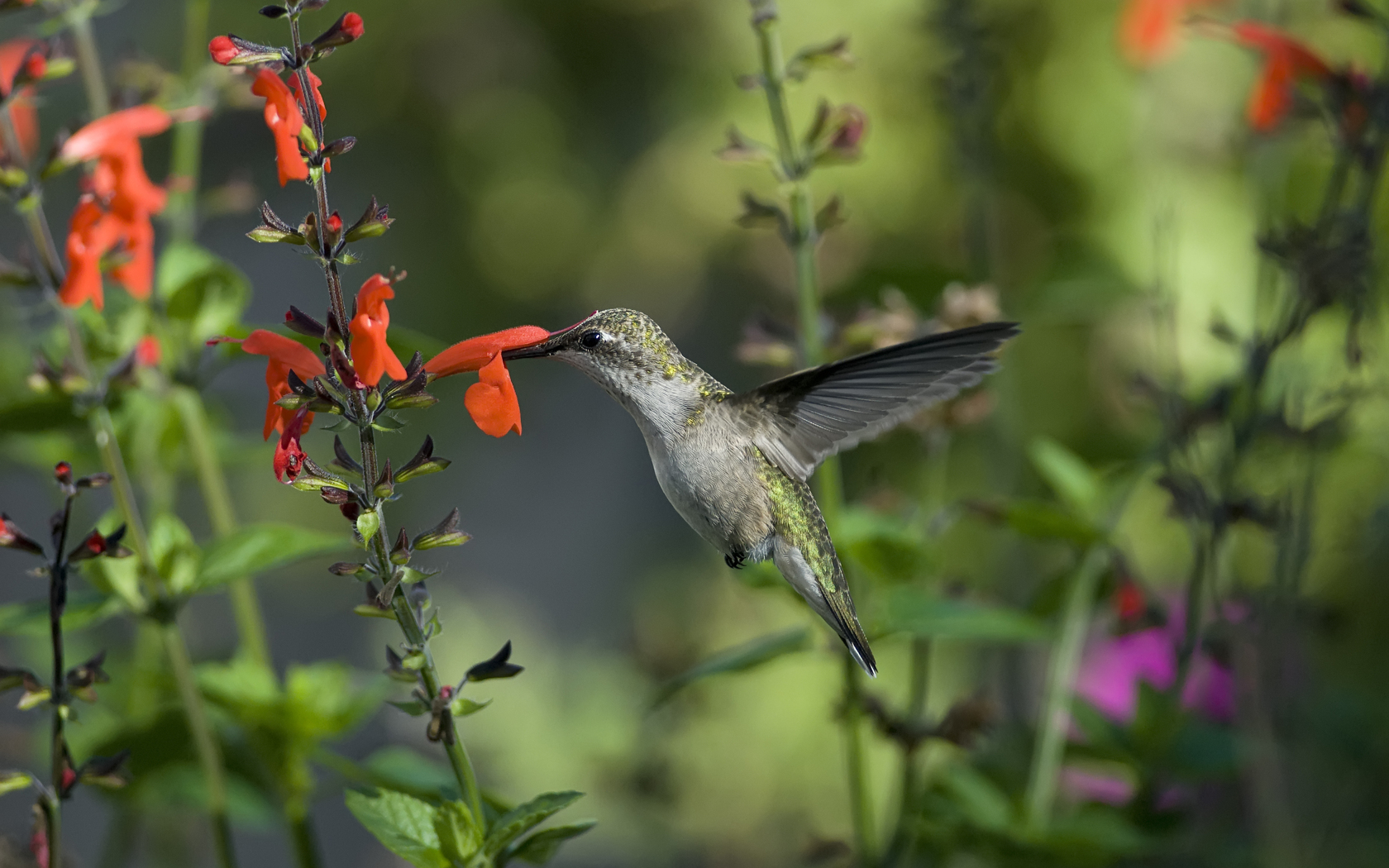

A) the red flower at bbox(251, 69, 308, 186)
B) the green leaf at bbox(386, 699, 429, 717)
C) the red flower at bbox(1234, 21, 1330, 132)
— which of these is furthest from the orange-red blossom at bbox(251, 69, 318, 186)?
the red flower at bbox(1234, 21, 1330, 132)

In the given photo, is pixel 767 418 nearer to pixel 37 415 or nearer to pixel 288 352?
pixel 288 352

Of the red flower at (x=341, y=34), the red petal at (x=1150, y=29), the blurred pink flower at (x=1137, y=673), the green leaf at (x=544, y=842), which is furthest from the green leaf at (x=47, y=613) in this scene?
the red petal at (x=1150, y=29)

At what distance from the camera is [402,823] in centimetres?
97

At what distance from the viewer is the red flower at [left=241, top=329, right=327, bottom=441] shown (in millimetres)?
867

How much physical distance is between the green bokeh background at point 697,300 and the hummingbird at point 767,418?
277 millimetres

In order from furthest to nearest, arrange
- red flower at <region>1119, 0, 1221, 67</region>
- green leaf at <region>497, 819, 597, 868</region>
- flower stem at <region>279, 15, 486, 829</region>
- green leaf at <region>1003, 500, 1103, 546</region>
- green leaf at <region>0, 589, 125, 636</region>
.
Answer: red flower at <region>1119, 0, 1221, 67</region>, green leaf at <region>1003, 500, 1103, 546</region>, green leaf at <region>0, 589, 125, 636</region>, green leaf at <region>497, 819, 597, 868</region>, flower stem at <region>279, 15, 486, 829</region>

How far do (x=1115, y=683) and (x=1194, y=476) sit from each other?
3.88 feet

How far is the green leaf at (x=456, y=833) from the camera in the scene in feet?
3.13

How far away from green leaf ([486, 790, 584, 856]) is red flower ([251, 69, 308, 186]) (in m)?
0.49

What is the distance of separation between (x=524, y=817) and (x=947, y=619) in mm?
551

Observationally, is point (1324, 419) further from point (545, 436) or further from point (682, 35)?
point (545, 436)

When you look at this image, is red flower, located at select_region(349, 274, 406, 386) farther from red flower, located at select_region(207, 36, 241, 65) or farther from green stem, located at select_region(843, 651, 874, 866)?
green stem, located at select_region(843, 651, 874, 866)

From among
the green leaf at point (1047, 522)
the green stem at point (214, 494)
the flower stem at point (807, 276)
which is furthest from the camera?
the green stem at point (214, 494)

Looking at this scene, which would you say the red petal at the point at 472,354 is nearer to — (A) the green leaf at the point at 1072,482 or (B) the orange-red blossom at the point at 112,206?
(B) the orange-red blossom at the point at 112,206
